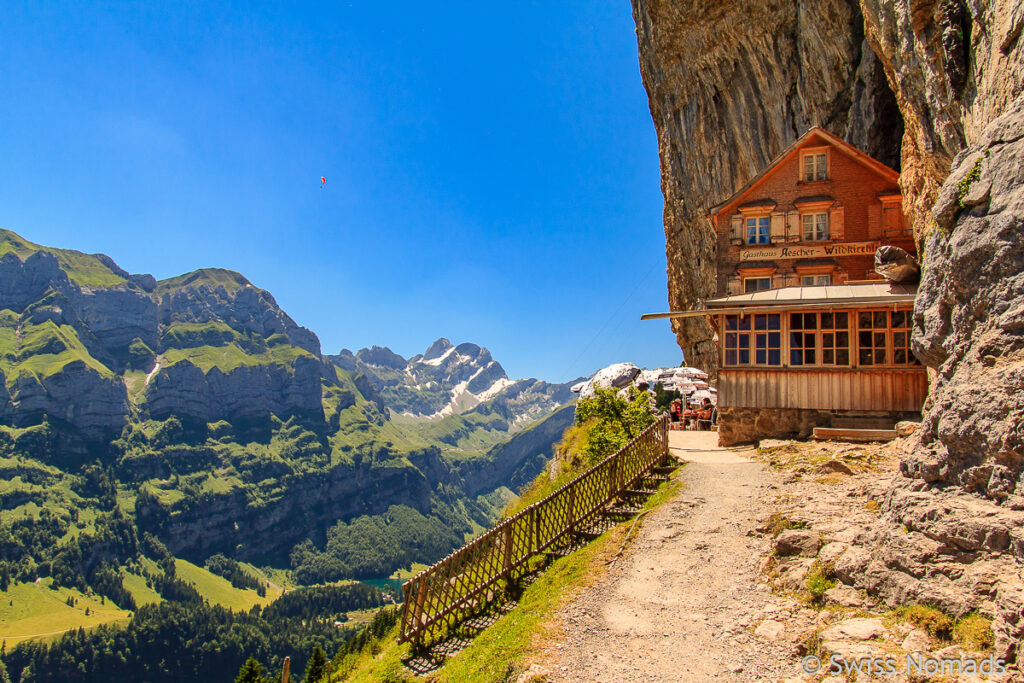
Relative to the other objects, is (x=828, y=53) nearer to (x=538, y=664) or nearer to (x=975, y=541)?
(x=975, y=541)

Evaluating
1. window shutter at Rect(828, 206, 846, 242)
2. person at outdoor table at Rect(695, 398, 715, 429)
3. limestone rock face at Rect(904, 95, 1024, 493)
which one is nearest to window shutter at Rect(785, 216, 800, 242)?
window shutter at Rect(828, 206, 846, 242)

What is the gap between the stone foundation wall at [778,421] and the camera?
69.6 ft

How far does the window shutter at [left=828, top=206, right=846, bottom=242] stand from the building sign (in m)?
0.49

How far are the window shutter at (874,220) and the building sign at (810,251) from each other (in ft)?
1.87

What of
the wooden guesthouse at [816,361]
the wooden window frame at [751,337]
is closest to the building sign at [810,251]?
the wooden guesthouse at [816,361]

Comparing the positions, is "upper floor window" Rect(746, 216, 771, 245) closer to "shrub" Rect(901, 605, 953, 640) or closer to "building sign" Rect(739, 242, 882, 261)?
"building sign" Rect(739, 242, 882, 261)

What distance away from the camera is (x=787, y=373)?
73.2 feet

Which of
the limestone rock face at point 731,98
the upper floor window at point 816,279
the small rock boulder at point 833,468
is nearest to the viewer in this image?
the small rock boulder at point 833,468

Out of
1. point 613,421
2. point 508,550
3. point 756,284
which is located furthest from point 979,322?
point 756,284

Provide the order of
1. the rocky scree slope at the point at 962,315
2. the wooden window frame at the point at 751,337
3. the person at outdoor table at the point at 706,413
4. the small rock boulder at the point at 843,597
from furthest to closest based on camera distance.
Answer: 1. the person at outdoor table at the point at 706,413
2. the wooden window frame at the point at 751,337
3. the small rock boulder at the point at 843,597
4. the rocky scree slope at the point at 962,315

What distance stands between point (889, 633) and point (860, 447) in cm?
1150

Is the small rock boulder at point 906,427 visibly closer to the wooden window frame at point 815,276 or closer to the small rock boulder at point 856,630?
the small rock boulder at point 856,630

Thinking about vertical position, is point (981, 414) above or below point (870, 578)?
above

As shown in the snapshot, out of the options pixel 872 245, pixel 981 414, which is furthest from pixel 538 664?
pixel 872 245
